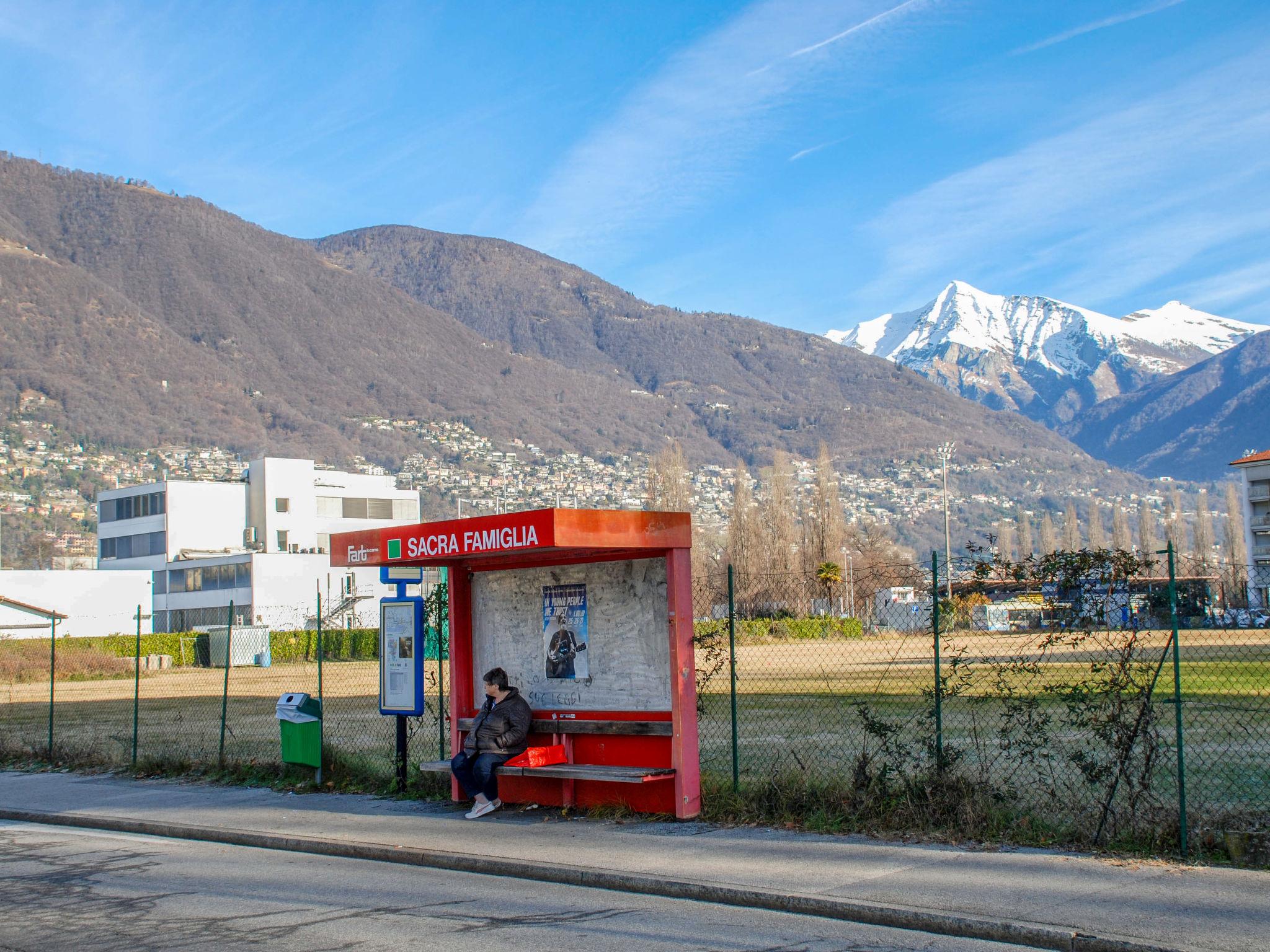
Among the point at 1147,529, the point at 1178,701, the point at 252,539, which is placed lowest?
the point at 1178,701

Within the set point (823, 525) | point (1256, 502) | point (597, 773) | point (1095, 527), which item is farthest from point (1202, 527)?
point (597, 773)

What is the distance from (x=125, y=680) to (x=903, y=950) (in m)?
49.5

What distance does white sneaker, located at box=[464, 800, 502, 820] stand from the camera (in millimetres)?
12195

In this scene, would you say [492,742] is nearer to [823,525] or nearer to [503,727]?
[503,727]

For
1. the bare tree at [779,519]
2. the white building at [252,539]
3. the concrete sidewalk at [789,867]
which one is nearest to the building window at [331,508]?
the white building at [252,539]

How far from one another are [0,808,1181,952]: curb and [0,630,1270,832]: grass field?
8.11 ft

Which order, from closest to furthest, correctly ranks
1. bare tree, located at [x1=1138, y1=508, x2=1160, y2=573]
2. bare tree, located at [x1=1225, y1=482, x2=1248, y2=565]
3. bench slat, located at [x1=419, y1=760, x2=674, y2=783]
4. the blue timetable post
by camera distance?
bench slat, located at [x1=419, y1=760, x2=674, y2=783] < the blue timetable post < bare tree, located at [x1=1225, y1=482, x2=1248, y2=565] < bare tree, located at [x1=1138, y1=508, x2=1160, y2=573]

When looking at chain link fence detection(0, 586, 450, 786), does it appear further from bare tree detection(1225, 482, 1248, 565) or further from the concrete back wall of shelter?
bare tree detection(1225, 482, 1248, 565)

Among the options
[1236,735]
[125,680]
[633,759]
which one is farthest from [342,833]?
[125,680]

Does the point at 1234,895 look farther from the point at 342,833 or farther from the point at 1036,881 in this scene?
the point at 342,833

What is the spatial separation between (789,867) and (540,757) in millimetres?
3448

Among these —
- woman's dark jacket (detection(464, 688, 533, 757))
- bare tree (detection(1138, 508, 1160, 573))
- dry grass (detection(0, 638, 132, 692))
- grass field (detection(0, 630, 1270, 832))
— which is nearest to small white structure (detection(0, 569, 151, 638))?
dry grass (detection(0, 638, 132, 692))

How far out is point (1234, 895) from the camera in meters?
8.02

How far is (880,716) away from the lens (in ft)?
74.9
